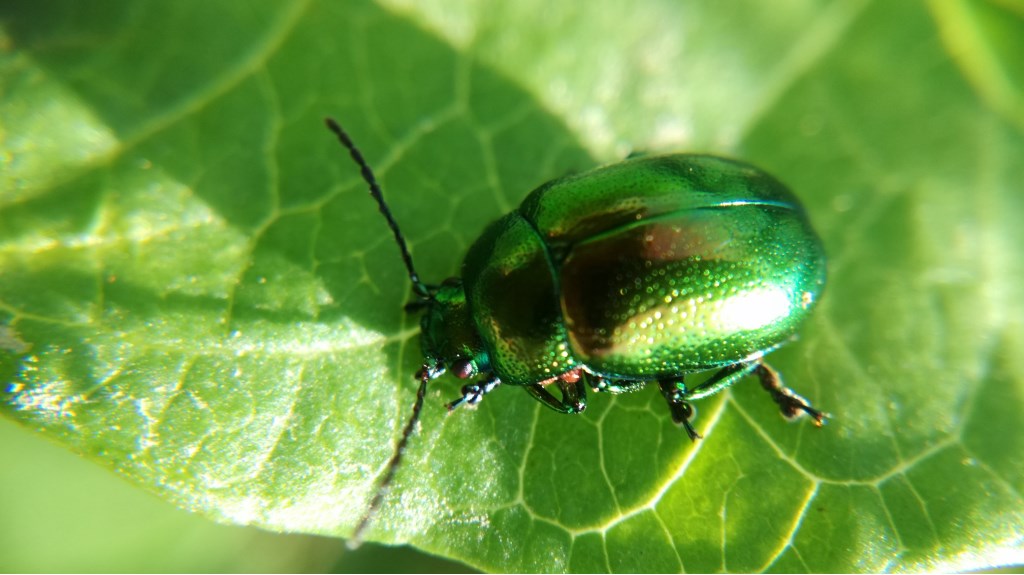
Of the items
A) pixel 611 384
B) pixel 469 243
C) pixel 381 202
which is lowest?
pixel 611 384

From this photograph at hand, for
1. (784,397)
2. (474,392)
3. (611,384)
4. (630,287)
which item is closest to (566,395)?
(611,384)

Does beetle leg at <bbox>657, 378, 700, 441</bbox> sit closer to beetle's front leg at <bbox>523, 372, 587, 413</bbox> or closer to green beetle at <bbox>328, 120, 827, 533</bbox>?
green beetle at <bbox>328, 120, 827, 533</bbox>

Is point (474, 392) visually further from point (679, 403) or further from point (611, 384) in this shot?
point (679, 403)

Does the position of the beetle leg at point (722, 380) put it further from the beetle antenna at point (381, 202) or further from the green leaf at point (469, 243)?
the beetle antenna at point (381, 202)

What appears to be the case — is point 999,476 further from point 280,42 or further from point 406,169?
point 280,42

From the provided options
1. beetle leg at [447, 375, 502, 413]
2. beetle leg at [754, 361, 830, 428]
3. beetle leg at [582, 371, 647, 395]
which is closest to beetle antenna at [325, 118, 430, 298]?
beetle leg at [447, 375, 502, 413]

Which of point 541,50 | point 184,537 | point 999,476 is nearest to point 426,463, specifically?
point 184,537

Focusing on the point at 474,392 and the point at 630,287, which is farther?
the point at 474,392
